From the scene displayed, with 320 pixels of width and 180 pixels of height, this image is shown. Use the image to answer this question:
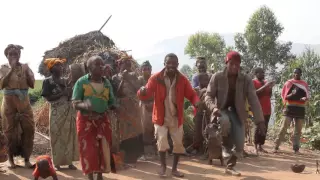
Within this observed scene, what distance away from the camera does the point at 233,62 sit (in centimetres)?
568

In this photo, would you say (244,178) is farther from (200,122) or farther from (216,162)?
(200,122)

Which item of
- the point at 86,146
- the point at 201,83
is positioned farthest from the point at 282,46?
the point at 86,146

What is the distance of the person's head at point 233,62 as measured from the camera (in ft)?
18.6

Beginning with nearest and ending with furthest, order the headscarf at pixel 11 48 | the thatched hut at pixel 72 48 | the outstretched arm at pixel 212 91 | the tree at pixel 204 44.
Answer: the outstretched arm at pixel 212 91 → the headscarf at pixel 11 48 → the thatched hut at pixel 72 48 → the tree at pixel 204 44

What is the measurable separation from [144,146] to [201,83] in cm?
168

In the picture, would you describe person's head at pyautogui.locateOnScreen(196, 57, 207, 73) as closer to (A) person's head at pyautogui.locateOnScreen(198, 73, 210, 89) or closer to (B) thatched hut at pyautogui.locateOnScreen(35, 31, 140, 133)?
(A) person's head at pyautogui.locateOnScreen(198, 73, 210, 89)

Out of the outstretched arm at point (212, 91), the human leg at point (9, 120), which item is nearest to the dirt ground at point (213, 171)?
the human leg at point (9, 120)

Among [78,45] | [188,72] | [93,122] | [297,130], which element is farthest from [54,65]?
[188,72]

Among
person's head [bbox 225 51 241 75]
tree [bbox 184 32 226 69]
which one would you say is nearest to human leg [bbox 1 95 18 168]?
person's head [bbox 225 51 241 75]

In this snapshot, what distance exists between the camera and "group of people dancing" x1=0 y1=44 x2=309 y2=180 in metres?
5.22

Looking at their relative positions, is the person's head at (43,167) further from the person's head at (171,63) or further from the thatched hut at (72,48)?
the thatched hut at (72,48)

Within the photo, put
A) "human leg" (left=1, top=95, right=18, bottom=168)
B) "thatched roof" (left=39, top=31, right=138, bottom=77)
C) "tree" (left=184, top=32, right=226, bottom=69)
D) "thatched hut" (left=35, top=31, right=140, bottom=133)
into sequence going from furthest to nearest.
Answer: "tree" (left=184, top=32, right=226, bottom=69) < "thatched roof" (left=39, top=31, right=138, bottom=77) < "thatched hut" (left=35, top=31, right=140, bottom=133) < "human leg" (left=1, top=95, right=18, bottom=168)

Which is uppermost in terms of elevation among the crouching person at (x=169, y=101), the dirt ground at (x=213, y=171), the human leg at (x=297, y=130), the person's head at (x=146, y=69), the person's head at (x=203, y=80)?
the person's head at (x=146, y=69)

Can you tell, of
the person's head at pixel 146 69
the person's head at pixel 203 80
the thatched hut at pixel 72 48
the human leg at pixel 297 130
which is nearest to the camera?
the person's head at pixel 146 69
